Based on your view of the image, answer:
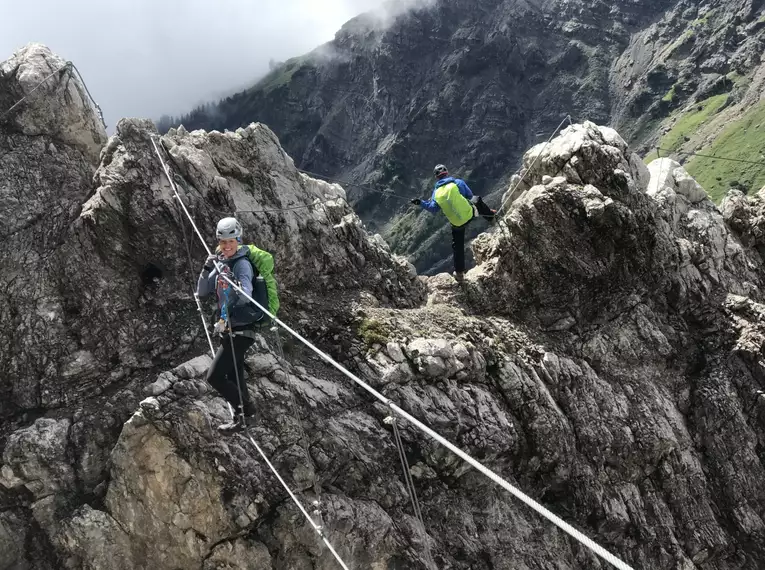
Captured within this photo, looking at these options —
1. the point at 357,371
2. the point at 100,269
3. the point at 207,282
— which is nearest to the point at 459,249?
the point at 357,371

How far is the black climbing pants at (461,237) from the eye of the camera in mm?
22922

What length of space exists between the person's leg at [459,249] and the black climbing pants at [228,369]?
11.4 metres

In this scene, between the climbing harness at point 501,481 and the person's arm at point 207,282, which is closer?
the climbing harness at point 501,481

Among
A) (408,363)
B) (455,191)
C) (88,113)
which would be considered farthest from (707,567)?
(88,113)

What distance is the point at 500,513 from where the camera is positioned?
16.5 meters

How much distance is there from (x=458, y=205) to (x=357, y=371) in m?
8.43

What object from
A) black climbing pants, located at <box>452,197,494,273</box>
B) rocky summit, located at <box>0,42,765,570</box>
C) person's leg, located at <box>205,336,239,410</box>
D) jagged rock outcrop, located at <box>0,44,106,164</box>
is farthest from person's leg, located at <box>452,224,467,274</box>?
jagged rock outcrop, located at <box>0,44,106,164</box>

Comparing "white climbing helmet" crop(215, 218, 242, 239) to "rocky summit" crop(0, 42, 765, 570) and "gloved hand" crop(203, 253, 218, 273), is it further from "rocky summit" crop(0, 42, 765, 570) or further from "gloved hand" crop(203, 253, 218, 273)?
"rocky summit" crop(0, 42, 765, 570)

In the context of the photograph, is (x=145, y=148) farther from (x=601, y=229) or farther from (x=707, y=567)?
(x=707, y=567)

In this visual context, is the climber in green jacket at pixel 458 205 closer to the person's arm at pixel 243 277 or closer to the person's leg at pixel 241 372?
the person's arm at pixel 243 277

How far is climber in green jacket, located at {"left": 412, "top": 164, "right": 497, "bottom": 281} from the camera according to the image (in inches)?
885

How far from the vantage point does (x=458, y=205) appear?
2245 cm

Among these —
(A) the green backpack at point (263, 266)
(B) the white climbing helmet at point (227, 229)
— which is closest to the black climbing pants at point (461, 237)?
(A) the green backpack at point (263, 266)

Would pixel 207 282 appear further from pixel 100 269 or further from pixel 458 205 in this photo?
pixel 458 205
